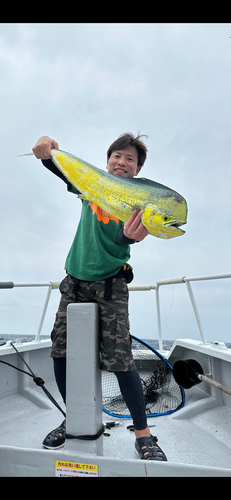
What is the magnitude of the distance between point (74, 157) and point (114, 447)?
1.99 metres

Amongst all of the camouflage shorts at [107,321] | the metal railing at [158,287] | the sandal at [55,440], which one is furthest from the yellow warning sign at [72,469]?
the metal railing at [158,287]

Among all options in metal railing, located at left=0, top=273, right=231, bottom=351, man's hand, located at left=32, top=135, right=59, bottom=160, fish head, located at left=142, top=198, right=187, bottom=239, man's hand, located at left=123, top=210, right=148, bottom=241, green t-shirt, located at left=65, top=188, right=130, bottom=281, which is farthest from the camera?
metal railing, located at left=0, top=273, right=231, bottom=351

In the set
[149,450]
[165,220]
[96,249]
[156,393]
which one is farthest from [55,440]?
[165,220]

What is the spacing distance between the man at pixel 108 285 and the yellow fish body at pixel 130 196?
250 mm

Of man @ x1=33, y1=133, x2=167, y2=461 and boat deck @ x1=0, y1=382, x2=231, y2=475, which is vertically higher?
man @ x1=33, y1=133, x2=167, y2=461

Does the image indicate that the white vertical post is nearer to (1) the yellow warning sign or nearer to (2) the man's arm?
(1) the yellow warning sign

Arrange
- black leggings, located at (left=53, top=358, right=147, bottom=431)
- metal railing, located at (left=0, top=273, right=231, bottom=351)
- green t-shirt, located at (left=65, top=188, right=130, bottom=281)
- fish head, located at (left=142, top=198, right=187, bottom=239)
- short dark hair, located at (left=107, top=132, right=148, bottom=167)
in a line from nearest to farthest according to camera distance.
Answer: fish head, located at (left=142, top=198, right=187, bottom=239) → black leggings, located at (left=53, top=358, right=147, bottom=431) → green t-shirt, located at (left=65, top=188, right=130, bottom=281) → short dark hair, located at (left=107, top=132, right=148, bottom=167) → metal railing, located at (left=0, top=273, right=231, bottom=351)

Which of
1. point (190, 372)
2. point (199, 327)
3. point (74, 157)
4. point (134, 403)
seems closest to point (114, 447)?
point (134, 403)

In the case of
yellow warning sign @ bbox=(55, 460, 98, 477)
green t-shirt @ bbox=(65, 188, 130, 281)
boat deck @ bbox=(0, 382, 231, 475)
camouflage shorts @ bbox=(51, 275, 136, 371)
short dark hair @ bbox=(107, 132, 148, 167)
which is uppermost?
short dark hair @ bbox=(107, 132, 148, 167)

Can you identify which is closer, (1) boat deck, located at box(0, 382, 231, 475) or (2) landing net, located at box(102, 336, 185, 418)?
(1) boat deck, located at box(0, 382, 231, 475)

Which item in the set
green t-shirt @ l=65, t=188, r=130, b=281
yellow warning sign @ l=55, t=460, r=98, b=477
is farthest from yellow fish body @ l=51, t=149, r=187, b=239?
yellow warning sign @ l=55, t=460, r=98, b=477

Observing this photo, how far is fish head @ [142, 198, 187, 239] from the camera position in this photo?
43.2 inches

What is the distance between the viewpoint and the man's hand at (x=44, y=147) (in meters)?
1.50
